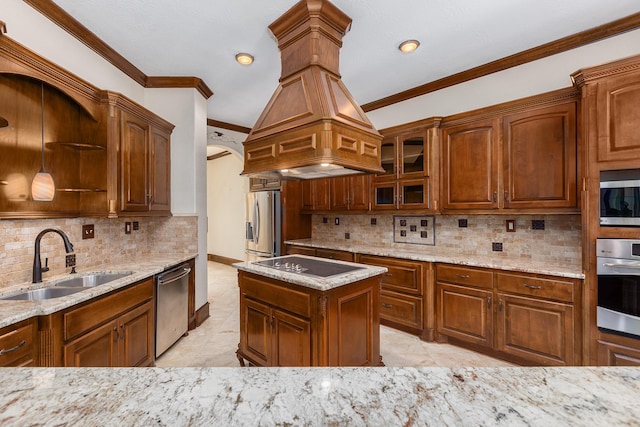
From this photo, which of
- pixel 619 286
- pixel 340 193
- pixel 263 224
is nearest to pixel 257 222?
pixel 263 224

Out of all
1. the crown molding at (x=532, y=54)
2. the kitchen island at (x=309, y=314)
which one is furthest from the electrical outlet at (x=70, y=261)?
the crown molding at (x=532, y=54)

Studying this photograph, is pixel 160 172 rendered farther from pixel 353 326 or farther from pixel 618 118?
pixel 618 118

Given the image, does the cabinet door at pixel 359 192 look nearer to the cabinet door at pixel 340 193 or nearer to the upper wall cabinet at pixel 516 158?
the cabinet door at pixel 340 193

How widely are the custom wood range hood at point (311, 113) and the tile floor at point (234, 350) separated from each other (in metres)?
1.79

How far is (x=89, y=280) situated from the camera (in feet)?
7.95

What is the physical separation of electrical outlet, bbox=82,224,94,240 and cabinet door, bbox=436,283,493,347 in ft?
11.2

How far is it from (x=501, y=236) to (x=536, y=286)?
74 centimetres

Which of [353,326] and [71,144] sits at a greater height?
[71,144]

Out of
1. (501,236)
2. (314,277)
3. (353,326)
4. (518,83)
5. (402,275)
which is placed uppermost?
(518,83)

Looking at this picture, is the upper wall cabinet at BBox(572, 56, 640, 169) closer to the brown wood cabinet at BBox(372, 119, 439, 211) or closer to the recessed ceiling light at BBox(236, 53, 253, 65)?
the brown wood cabinet at BBox(372, 119, 439, 211)

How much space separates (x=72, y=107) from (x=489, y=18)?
357 centimetres

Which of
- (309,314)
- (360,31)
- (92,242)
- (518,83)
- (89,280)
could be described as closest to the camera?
(309,314)

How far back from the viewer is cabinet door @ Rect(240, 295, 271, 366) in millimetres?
2324

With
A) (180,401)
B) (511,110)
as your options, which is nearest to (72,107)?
(180,401)
